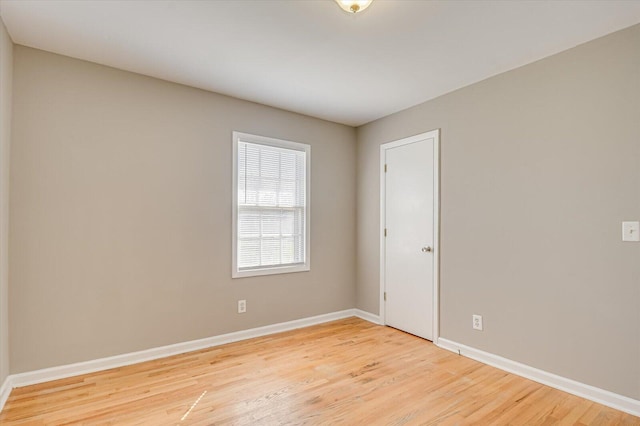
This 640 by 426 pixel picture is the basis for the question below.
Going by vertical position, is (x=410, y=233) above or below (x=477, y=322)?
above

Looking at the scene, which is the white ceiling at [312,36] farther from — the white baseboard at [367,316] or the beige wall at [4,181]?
the white baseboard at [367,316]

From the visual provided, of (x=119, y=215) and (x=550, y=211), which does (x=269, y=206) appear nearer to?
(x=119, y=215)

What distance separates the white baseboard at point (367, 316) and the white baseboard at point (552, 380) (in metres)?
0.97

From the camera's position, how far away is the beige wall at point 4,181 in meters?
2.27

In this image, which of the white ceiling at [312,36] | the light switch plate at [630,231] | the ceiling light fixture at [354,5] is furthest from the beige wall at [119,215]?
the light switch plate at [630,231]

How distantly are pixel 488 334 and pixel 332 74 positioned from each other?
2683 mm

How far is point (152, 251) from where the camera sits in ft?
9.95

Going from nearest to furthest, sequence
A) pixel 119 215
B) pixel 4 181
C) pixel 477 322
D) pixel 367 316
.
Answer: pixel 4 181
pixel 119 215
pixel 477 322
pixel 367 316

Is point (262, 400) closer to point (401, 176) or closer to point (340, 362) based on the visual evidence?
point (340, 362)

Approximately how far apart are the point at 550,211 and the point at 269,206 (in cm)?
264

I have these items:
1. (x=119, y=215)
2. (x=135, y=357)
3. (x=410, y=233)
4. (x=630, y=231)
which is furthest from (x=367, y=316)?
(x=119, y=215)

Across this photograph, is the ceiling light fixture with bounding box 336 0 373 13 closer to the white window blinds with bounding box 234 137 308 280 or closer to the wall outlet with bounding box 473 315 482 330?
the white window blinds with bounding box 234 137 308 280

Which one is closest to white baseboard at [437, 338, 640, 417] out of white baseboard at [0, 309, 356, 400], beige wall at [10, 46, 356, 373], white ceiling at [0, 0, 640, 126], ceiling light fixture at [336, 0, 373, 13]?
white baseboard at [0, 309, 356, 400]

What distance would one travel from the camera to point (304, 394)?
2.42 m
